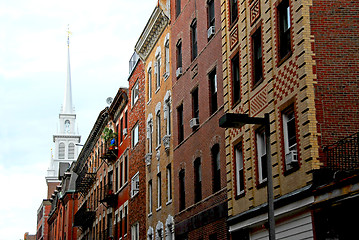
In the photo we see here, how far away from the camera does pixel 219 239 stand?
27000mm


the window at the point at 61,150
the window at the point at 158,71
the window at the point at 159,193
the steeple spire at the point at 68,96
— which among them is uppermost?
the steeple spire at the point at 68,96

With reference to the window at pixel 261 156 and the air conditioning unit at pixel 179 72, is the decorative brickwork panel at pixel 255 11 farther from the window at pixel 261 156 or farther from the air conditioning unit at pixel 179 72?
the air conditioning unit at pixel 179 72

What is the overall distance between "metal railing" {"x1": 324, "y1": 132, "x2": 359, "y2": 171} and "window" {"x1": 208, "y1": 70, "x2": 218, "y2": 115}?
1063 cm

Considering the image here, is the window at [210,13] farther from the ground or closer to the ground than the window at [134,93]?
closer to the ground

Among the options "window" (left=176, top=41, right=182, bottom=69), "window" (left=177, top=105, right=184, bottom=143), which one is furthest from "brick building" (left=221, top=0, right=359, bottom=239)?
"window" (left=176, top=41, right=182, bottom=69)

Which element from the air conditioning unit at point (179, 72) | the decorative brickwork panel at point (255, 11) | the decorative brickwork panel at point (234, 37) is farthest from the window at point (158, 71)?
the decorative brickwork panel at point (255, 11)

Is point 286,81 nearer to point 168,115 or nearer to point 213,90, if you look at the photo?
point 213,90

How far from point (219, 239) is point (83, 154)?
44841 mm

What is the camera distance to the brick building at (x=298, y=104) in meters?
18.8

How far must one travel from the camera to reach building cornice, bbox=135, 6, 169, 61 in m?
38.1

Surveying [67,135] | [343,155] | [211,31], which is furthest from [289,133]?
[67,135]

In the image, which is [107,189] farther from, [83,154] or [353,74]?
[353,74]

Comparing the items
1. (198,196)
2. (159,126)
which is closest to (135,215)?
(159,126)

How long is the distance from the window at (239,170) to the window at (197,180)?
5.26 metres
